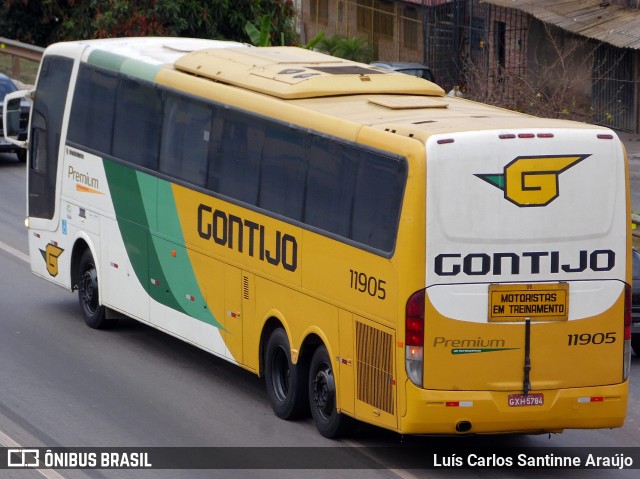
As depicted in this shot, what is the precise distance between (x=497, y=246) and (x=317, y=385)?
Answer: 8.38 feet

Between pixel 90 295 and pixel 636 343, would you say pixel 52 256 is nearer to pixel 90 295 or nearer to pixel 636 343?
pixel 90 295

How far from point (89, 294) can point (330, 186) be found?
583 centimetres

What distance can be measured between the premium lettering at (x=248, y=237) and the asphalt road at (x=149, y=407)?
1529mm

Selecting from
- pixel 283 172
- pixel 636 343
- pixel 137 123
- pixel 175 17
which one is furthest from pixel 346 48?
pixel 283 172

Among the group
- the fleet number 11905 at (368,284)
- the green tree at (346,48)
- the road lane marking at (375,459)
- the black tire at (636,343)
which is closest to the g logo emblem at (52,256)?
the road lane marking at (375,459)

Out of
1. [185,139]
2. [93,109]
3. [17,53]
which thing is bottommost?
[17,53]

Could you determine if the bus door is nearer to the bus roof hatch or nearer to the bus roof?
the bus roof

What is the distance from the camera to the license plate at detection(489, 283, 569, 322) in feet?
38.1

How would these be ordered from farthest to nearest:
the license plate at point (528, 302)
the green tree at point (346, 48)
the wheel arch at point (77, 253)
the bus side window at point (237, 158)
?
the green tree at point (346, 48), the wheel arch at point (77, 253), the bus side window at point (237, 158), the license plate at point (528, 302)

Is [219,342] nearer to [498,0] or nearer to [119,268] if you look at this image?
[119,268]

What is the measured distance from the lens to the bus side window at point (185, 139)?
49.1 feet

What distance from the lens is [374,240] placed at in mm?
12000

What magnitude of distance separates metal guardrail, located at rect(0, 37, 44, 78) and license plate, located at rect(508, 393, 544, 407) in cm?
2708

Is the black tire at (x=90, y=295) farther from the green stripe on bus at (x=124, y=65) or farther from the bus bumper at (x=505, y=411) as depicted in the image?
the bus bumper at (x=505, y=411)
